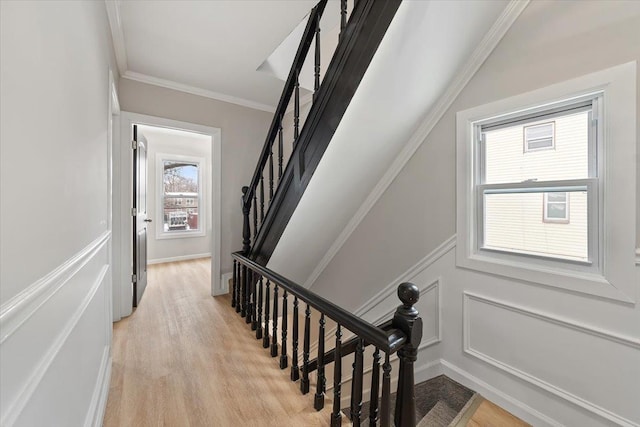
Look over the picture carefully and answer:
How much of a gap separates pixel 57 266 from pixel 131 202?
218 cm

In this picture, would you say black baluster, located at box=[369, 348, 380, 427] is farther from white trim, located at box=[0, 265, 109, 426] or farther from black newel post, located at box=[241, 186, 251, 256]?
black newel post, located at box=[241, 186, 251, 256]

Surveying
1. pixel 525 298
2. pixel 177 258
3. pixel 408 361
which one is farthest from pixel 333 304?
pixel 177 258

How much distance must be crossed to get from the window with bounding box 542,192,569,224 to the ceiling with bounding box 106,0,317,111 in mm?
2086

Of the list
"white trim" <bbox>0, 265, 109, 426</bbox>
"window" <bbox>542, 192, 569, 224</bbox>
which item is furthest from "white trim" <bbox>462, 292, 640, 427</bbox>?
"white trim" <bbox>0, 265, 109, 426</bbox>

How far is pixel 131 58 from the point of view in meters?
2.45

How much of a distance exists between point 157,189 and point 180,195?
42 centimetres

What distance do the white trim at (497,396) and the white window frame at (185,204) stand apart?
4957 millimetres

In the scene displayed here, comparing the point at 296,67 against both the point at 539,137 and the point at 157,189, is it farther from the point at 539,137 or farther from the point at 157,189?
the point at 157,189

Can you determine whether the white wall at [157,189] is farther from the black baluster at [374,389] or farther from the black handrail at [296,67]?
the black baluster at [374,389]

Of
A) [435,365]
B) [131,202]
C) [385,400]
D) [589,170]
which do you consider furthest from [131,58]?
[435,365]

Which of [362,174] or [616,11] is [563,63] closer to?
[616,11]

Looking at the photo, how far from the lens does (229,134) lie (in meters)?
3.32

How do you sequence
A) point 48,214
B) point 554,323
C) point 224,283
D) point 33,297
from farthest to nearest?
point 224,283 → point 554,323 → point 48,214 → point 33,297

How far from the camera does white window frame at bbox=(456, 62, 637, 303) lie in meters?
1.26
